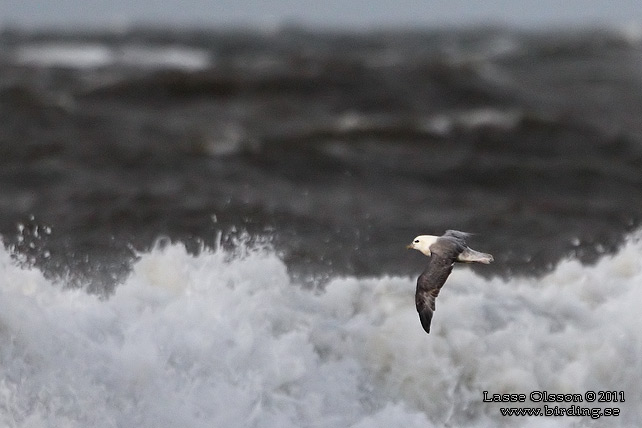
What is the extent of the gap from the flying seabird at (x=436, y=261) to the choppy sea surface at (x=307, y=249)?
45.0 inches

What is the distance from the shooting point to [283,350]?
27.7ft

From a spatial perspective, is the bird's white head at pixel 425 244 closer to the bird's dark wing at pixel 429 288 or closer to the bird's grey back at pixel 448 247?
the bird's grey back at pixel 448 247

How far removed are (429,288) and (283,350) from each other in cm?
163

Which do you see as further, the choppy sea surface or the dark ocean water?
the dark ocean water

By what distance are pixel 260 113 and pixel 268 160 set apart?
169 inches

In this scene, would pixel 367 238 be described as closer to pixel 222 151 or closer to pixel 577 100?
pixel 222 151

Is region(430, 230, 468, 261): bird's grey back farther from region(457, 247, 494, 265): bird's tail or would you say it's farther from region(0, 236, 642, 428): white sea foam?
region(0, 236, 642, 428): white sea foam

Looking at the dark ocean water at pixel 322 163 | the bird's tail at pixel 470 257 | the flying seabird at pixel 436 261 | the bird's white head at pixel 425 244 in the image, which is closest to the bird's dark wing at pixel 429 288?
the flying seabird at pixel 436 261

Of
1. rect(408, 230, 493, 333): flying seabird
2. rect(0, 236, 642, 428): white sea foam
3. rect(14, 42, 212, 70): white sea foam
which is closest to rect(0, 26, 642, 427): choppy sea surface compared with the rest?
rect(0, 236, 642, 428): white sea foam

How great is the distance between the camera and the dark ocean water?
12.2 meters

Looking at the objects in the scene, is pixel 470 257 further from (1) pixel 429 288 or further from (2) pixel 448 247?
(1) pixel 429 288

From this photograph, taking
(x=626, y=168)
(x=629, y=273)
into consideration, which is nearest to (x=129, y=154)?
(x=626, y=168)

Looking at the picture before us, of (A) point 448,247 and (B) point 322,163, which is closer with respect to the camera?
(A) point 448,247

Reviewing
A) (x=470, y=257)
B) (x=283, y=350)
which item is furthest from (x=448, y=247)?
(x=283, y=350)
